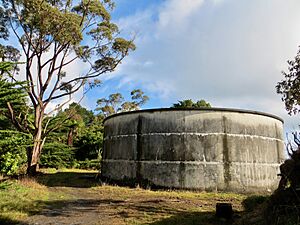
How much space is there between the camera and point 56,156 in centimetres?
2897

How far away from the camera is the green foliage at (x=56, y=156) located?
2856 centimetres

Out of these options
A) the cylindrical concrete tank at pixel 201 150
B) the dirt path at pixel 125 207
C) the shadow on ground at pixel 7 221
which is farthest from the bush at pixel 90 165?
the shadow on ground at pixel 7 221

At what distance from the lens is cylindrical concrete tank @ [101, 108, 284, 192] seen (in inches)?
594

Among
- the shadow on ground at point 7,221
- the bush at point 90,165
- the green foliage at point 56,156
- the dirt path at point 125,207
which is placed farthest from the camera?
the bush at point 90,165

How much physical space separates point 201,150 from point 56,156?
17939 millimetres

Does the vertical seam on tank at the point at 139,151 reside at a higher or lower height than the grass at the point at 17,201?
higher

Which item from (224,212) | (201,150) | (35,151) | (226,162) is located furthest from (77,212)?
(35,151)

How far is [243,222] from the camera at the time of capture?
7984 mm

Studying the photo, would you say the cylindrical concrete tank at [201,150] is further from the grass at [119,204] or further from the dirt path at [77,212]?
the dirt path at [77,212]

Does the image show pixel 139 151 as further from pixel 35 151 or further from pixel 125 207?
pixel 35 151

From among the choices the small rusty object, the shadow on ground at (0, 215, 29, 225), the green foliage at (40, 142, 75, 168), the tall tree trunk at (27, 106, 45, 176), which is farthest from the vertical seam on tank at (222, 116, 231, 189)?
the green foliage at (40, 142, 75, 168)

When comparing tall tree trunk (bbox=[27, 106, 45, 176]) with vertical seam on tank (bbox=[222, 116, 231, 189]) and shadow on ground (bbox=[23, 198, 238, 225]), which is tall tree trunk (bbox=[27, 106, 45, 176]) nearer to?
shadow on ground (bbox=[23, 198, 238, 225])

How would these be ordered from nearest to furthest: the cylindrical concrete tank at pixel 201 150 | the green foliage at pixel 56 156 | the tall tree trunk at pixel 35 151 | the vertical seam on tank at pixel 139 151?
the cylindrical concrete tank at pixel 201 150 < the vertical seam on tank at pixel 139 151 < the tall tree trunk at pixel 35 151 < the green foliage at pixel 56 156

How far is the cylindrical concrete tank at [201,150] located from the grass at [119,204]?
34.6 inches
